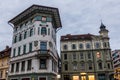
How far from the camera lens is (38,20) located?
31656 mm

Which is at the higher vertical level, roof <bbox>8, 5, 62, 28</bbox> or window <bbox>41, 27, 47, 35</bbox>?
roof <bbox>8, 5, 62, 28</bbox>

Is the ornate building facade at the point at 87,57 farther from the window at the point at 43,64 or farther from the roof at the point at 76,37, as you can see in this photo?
the window at the point at 43,64

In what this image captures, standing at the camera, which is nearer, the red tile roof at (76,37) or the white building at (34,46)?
→ the white building at (34,46)

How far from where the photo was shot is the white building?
29.1 metres

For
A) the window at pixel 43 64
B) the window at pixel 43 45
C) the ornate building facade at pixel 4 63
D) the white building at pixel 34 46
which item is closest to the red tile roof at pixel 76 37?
the white building at pixel 34 46

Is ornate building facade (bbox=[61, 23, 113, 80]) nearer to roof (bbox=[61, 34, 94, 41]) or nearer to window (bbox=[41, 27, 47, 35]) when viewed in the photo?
roof (bbox=[61, 34, 94, 41])

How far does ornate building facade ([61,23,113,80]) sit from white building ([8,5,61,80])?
19.2m

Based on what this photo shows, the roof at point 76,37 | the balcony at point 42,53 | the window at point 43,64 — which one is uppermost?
the roof at point 76,37

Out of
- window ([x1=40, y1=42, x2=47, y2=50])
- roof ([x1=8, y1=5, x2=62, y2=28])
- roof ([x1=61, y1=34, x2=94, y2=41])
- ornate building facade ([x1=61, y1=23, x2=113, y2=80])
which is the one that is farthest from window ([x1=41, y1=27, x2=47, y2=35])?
roof ([x1=61, y1=34, x2=94, y2=41])

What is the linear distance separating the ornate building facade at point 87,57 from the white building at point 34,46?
757 inches

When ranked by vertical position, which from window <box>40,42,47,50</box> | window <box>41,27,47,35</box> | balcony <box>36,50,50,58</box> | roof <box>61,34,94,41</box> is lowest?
balcony <box>36,50,50,58</box>

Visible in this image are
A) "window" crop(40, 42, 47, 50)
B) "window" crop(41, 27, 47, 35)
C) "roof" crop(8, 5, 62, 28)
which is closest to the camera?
"window" crop(40, 42, 47, 50)

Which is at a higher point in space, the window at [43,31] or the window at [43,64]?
the window at [43,31]

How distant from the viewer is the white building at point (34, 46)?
29.1 m
